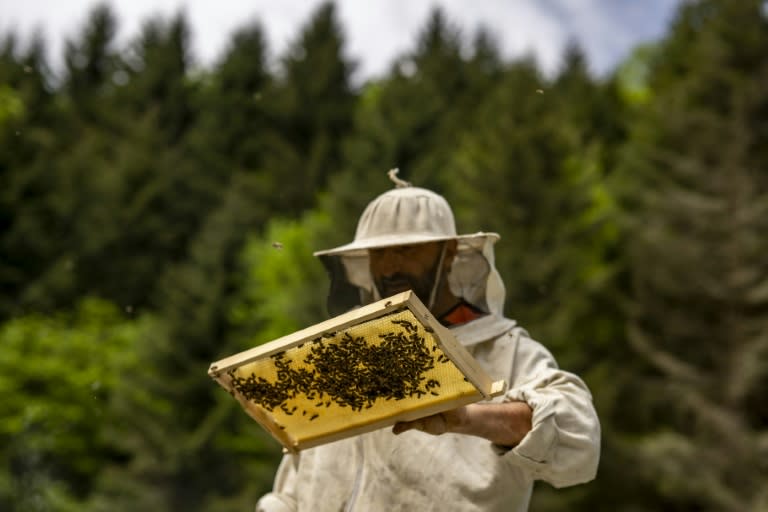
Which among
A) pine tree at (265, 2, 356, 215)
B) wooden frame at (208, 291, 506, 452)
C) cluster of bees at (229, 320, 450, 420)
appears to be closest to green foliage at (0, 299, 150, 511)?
pine tree at (265, 2, 356, 215)

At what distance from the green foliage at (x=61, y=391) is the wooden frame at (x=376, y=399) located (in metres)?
21.1

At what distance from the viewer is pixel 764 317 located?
22.9m

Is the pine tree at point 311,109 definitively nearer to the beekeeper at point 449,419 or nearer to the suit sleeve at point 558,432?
the beekeeper at point 449,419

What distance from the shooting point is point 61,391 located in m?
27.2

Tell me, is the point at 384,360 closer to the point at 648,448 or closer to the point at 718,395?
the point at 648,448

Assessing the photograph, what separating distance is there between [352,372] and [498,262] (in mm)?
13402

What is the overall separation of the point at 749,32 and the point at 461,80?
11.7 meters

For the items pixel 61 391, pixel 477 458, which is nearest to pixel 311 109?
pixel 61 391

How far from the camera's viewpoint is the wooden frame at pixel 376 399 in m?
3.03

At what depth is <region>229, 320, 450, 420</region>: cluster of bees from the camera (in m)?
3.18

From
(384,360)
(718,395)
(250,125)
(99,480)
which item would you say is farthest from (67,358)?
(384,360)

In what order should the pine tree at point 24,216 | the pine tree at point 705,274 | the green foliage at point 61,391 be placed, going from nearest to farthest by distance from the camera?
the pine tree at point 705,274 → the green foliage at point 61,391 → the pine tree at point 24,216

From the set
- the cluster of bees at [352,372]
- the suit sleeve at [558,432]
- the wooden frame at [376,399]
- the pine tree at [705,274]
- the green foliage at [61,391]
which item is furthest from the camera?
the green foliage at [61,391]

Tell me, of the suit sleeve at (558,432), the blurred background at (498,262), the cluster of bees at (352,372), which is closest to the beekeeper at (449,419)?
the suit sleeve at (558,432)
